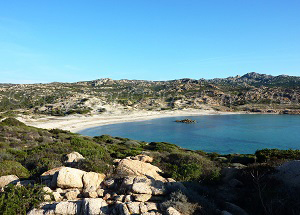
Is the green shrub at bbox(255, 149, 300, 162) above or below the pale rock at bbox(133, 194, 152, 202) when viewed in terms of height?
below

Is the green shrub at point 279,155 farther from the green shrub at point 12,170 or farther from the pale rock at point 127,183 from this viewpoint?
the green shrub at point 12,170

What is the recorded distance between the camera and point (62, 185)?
7.29 m

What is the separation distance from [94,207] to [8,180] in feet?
15.1

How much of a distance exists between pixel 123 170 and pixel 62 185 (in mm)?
2684

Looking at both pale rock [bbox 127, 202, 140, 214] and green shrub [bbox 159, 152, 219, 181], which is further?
green shrub [bbox 159, 152, 219, 181]

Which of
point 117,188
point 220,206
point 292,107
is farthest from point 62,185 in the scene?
point 292,107

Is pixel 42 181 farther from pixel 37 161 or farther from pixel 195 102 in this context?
pixel 195 102

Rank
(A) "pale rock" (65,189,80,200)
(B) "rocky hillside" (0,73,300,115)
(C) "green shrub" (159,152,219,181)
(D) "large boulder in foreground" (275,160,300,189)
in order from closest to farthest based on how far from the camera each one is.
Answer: (A) "pale rock" (65,189,80,200) < (D) "large boulder in foreground" (275,160,300,189) < (C) "green shrub" (159,152,219,181) < (B) "rocky hillside" (0,73,300,115)

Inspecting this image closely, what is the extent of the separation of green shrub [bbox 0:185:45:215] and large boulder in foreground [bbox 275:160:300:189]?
10199mm

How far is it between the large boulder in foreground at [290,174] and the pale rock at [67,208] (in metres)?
8.76

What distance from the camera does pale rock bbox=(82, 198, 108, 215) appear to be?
19.1ft

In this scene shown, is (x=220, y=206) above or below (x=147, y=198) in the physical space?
below

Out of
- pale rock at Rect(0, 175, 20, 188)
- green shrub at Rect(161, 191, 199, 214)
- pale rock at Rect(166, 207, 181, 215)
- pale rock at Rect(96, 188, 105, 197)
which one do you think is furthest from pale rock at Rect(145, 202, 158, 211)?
pale rock at Rect(0, 175, 20, 188)

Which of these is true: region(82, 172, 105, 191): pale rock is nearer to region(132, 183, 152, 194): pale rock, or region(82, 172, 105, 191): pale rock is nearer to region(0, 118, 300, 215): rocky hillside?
region(0, 118, 300, 215): rocky hillside
